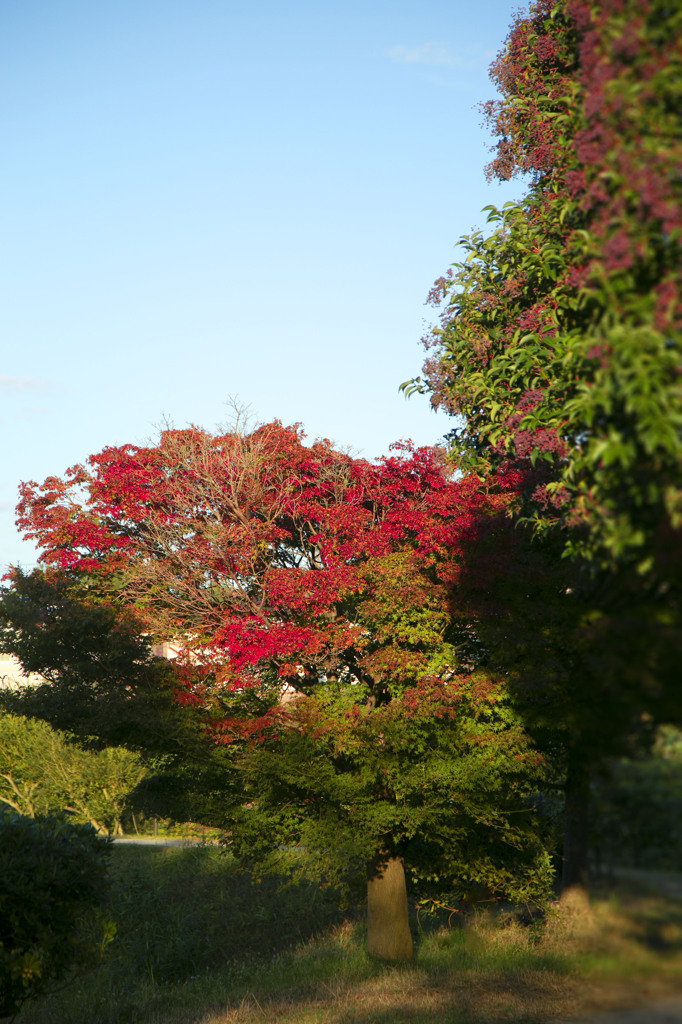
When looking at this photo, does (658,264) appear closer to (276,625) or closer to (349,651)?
(276,625)

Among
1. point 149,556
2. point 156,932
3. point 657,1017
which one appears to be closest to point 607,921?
point 657,1017

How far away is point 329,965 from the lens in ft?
45.6

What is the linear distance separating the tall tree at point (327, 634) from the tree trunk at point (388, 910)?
0.07 ft

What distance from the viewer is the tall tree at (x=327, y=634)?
11.6 metres

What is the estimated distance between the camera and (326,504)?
13133mm

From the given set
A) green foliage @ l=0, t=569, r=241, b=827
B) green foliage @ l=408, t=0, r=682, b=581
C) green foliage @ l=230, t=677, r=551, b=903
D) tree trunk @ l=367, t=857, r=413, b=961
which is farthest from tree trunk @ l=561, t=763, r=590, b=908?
green foliage @ l=408, t=0, r=682, b=581

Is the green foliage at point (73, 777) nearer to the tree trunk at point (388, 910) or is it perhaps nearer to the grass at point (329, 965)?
the grass at point (329, 965)

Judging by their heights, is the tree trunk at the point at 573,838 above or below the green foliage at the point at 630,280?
below

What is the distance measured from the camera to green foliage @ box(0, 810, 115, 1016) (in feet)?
28.6

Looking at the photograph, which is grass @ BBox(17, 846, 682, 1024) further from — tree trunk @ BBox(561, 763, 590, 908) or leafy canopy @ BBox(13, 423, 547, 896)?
leafy canopy @ BBox(13, 423, 547, 896)

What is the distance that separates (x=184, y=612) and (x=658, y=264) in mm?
10640

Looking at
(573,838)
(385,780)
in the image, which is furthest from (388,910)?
(573,838)

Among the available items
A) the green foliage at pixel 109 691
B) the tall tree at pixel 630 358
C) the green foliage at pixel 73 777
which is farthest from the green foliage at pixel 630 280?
the green foliage at pixel 73 777

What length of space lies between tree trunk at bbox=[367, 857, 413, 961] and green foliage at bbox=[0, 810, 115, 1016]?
5.13 m
